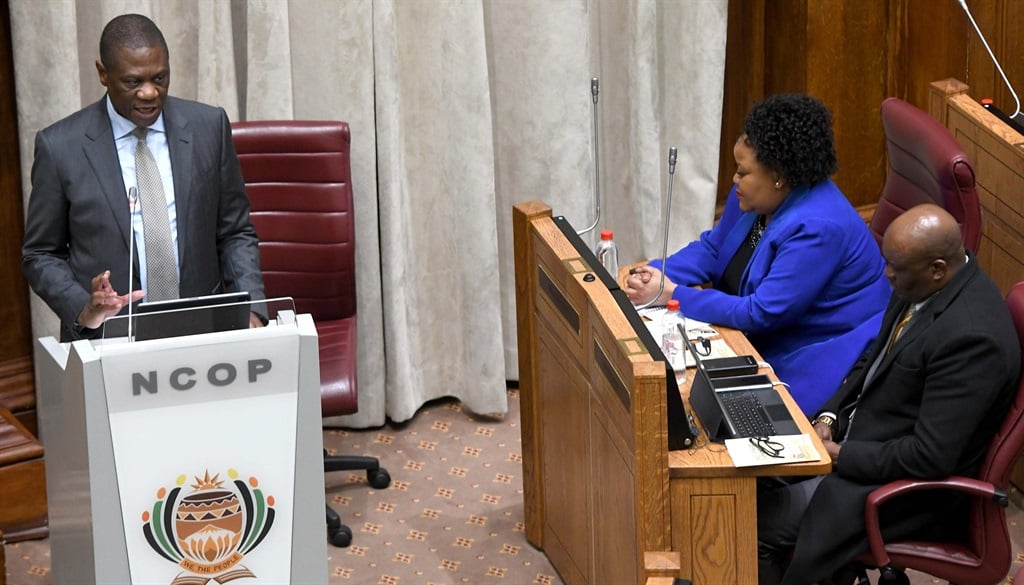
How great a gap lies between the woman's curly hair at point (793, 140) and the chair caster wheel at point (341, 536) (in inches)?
66.7

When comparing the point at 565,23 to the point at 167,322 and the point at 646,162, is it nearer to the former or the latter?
the point at 646,162

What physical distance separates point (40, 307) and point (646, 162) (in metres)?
2.25

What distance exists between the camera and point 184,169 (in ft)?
12.0

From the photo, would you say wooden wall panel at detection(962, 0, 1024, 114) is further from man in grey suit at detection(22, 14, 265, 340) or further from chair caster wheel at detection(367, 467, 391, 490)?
man in grey suit at detection(22, 14, 265, 340)

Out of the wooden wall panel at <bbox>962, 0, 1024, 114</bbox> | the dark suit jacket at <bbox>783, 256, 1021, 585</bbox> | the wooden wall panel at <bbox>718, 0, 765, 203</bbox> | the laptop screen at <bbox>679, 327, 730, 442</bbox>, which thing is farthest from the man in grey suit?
the wooden wall panel at <bbox>962, 0, 1024, 114</bbox>

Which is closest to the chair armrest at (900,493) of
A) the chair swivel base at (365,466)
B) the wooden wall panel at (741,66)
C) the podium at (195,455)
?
the podium at (195,455)

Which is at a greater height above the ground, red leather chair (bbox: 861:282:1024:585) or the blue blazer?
the blue blazer

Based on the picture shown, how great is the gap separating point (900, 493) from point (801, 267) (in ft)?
2.53

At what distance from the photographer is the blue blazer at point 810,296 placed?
3.91 metres

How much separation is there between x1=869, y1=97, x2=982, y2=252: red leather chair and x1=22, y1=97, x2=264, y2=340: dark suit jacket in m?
1.98

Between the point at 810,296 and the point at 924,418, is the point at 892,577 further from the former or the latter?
the point at 810,296

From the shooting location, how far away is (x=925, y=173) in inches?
169

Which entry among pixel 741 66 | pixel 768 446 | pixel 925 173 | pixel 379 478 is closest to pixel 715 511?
pixel 768 446

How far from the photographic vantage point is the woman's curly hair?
3959mm
